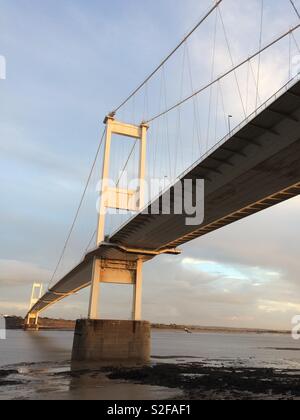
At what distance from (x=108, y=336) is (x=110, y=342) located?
44 cm

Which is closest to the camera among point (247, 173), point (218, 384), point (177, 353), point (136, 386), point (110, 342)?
point (247, 173)

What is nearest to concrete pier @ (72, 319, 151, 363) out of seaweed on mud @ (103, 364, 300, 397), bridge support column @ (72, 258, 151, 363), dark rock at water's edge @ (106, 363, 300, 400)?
bridge support column @ (72, 258, 151, 363)

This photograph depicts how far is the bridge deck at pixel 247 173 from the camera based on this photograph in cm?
1717

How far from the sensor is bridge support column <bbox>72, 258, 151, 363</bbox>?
33.5m

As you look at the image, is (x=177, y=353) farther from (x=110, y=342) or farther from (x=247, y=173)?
(x=247, y=173)

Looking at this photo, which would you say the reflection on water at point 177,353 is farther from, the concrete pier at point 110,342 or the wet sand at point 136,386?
the wet sand at point 136,386

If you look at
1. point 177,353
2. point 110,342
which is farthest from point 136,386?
point 177,353

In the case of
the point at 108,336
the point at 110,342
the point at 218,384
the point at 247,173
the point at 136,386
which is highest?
the point at 247,173

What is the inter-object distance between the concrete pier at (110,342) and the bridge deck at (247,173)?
6.74m

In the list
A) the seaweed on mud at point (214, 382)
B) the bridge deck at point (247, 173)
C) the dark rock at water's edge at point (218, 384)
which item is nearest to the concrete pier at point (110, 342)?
the dark rock at water's edge at point (218, 384)

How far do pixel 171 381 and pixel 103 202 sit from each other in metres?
17.0

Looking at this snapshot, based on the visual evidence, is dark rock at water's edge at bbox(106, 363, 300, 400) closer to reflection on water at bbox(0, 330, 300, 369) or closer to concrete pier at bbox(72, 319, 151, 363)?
concrete pier at bbox(72, 319, 151, 363)

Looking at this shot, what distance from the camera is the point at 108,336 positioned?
3412 cm
